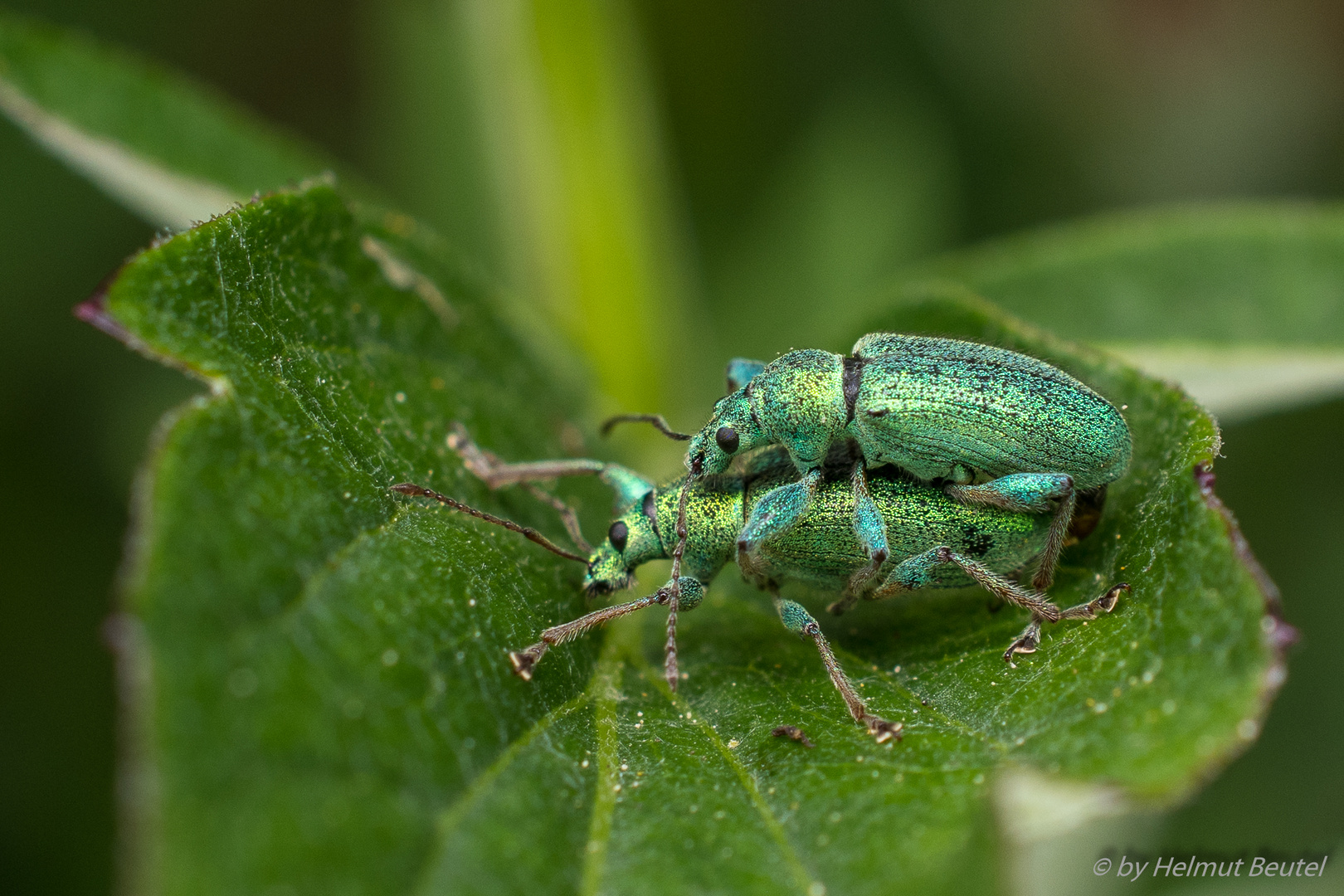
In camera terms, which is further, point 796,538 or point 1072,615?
point 796,538

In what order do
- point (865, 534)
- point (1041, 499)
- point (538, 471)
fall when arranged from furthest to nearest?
1. point (538, 471)
2. point (865, 534)
3. point (1041, 499)

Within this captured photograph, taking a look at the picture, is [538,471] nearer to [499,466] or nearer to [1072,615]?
[499,466]

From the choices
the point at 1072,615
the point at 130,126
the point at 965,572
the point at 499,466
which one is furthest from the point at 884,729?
the point at 130,126

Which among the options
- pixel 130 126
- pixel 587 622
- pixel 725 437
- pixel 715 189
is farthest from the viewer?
pixel 715 189

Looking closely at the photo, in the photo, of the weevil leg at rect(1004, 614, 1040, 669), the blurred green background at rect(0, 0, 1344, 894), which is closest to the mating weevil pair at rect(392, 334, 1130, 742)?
the weevil leg at rect(1004, 614, 1040, 669)

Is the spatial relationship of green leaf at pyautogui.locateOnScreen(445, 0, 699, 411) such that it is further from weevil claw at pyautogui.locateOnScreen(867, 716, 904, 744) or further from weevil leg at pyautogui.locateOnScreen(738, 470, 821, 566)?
weevil claw at pyautogui.locateOnScreen(867, 716, 904, 744)

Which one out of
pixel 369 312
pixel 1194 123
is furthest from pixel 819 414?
pixel 1194 123

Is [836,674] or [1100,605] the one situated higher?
[1100,605]

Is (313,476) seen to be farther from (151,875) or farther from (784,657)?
(784,657)
